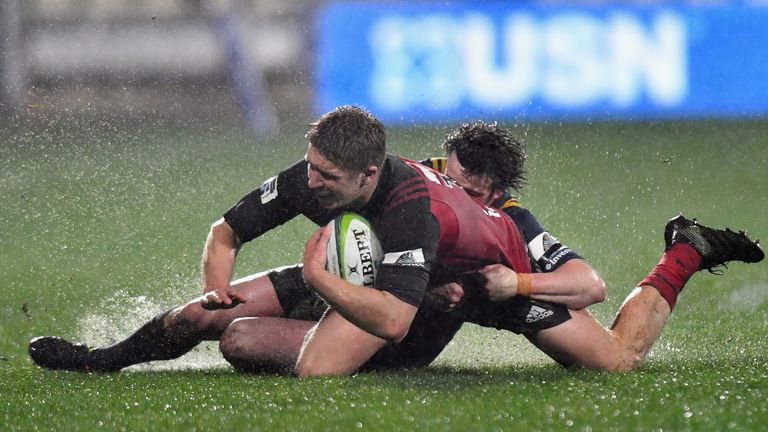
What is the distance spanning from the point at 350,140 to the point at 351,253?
0.47 metres

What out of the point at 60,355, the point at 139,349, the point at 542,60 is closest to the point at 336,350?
the point at 139,349

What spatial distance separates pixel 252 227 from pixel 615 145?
6.81 m

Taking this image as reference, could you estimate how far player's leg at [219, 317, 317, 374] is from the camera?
5.39 meters

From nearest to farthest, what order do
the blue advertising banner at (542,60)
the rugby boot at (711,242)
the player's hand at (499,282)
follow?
the player's hand at (499,282) < the rugby boot at (711,242) < the blue advertising banner at (542,60)

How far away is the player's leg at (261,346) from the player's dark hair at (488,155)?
1193 millimetres

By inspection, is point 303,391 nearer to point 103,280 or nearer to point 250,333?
point 250,333

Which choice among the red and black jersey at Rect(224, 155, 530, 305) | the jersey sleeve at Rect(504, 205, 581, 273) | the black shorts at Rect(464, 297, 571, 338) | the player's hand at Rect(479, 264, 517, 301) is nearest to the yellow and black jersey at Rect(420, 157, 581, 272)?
the jersey sleeve at Rect(504, 205, 581, 273)

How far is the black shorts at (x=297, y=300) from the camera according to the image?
5895 mm

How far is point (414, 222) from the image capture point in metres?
4.91

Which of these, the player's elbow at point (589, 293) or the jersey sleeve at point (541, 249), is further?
the jersey sleeve at point (541, 249)

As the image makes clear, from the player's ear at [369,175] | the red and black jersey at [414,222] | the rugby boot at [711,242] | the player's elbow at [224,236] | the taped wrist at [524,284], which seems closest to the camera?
the red and black jersey at [414,222]

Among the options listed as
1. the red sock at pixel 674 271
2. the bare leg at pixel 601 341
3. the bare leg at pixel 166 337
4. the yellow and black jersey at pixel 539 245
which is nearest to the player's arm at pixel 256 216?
the bare leg at pixel 166 337

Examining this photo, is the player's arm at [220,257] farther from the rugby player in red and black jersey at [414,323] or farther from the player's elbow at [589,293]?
the player's elbow at [589,293]

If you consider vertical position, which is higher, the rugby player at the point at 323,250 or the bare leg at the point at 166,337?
the rugby player at the point at 323,250
